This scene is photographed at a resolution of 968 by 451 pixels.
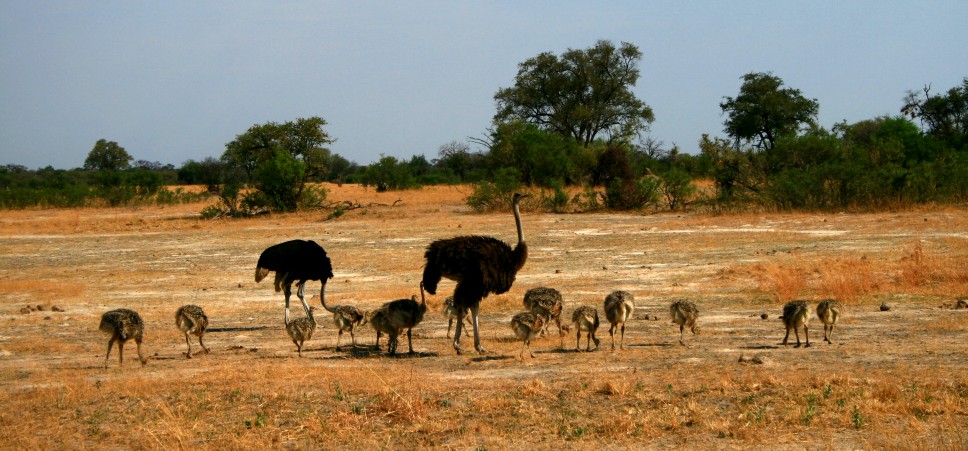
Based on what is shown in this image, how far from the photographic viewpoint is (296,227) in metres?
38.2

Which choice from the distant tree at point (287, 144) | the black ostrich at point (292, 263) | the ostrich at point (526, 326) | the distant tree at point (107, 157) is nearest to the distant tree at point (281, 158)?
the distant tree at point (287, 144)

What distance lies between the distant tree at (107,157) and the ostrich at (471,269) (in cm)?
9705

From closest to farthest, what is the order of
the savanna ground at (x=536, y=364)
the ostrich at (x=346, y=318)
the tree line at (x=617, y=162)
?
1. the savanna ground at (x=536, y=364)
2. the ostrich at (x=346, y=318)
3. the tree line at (x=617, y=162)

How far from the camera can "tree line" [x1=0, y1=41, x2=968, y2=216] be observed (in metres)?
34.8

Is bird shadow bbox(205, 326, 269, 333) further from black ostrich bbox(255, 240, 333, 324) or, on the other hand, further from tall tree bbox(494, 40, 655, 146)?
tall tree bbox(494, 40, 655, 146)

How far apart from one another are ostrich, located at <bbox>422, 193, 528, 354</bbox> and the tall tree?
56760 mm

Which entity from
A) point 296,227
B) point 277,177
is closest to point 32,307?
point 296,227

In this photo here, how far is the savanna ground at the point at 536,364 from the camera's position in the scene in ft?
26.8

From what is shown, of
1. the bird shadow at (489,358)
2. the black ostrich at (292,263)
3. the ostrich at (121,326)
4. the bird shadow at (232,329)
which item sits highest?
the black ostrich at (292,263)

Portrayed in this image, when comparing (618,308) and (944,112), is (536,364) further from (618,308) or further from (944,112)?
(944,112)

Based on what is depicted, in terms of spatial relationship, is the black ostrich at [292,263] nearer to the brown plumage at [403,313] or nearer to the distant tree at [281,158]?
the brown plumage at [403,313]

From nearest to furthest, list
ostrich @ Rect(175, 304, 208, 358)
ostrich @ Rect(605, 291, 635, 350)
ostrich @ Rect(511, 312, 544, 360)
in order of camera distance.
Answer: ostrich @ Rect(511, 312, 544, 360)
ostrich @ Rect(605, 291, 635, 350)
ostrich @ Rect(175, 304, 208, 358)

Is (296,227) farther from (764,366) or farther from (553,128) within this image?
(553,128)

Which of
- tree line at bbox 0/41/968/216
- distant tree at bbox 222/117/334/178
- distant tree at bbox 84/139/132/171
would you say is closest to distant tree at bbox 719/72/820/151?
tree line at bbox 0/41/968/216
